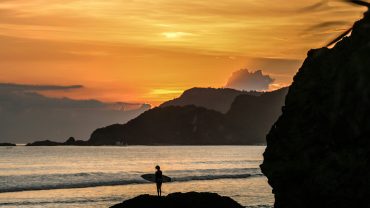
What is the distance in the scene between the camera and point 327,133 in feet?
51.6

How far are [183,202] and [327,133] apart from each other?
8.29 metres

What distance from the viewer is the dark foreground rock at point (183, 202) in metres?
22.6

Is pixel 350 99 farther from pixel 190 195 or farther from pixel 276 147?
pixel 190 195

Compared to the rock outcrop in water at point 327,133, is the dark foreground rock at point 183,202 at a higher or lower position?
lower

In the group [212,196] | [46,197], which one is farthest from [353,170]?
[46,197]

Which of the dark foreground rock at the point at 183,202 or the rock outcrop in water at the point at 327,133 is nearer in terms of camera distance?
the rock outcrop in water at the point at 327,133

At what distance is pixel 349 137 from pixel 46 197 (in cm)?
5995

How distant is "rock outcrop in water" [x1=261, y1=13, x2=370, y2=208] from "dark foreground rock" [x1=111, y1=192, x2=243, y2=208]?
5954mm

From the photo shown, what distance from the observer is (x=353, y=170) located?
49.3ft

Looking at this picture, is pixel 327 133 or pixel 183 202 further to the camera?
pixel 183 202

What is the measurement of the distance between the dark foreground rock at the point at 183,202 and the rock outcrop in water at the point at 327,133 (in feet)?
19.5

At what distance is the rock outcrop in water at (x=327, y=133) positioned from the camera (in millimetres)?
14930

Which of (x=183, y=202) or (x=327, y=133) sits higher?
(x=327, y=133)

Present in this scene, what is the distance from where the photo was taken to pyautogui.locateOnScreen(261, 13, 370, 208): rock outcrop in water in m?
14.9
